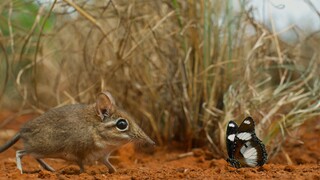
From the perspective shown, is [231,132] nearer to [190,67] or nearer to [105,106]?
[105,106]

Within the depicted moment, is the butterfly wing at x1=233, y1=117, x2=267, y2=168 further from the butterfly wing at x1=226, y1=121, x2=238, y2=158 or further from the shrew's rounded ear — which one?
the shrew's rounded ear

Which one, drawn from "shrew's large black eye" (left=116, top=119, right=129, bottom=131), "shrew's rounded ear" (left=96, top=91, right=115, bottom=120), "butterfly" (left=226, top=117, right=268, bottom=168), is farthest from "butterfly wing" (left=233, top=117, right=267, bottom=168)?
"shrew's rounded ear" (left=96, top=91, right=115, bottom=120)

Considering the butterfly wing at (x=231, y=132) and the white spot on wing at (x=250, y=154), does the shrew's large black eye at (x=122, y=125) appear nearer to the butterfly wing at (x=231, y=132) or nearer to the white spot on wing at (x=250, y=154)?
the butterfly wing at (x=231, y=132)

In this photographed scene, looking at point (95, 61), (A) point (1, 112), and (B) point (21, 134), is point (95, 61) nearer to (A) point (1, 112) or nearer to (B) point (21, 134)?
(B) point (21, 134)

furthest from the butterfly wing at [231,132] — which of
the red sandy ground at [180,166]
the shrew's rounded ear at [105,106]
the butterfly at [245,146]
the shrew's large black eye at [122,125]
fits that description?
the shrew's rounded ear at [105,106]

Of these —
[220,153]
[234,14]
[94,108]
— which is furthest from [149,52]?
[94,108]
